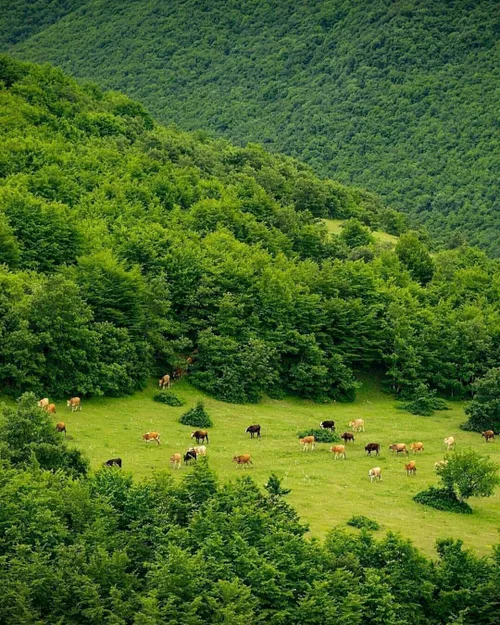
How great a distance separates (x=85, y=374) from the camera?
81.1m

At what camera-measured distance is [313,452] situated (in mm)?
76125

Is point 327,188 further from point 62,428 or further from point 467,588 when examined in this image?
point 467,588

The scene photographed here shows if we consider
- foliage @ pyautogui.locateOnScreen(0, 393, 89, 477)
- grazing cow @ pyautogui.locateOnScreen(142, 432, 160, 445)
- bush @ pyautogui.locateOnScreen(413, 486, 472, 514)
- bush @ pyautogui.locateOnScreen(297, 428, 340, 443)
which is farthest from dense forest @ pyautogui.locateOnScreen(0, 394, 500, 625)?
bush @ pyautogui.locateOnScreen(297, 428, 340, 443)

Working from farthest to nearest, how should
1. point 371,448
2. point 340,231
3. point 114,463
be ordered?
point 340,231, point 371,448, point 114,463

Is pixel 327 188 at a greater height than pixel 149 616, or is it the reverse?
pixel 327 188

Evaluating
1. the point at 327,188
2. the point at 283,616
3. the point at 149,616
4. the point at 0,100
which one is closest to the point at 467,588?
the point at 283,616

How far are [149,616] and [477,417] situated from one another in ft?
160

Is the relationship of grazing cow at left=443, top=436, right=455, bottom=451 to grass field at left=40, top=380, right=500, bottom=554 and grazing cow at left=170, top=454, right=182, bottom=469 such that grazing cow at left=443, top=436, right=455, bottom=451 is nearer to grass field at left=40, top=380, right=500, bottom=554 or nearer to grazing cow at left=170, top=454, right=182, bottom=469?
grass field at left=40, top=380, right=500, bottom=554

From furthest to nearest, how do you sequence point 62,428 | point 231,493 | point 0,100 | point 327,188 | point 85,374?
1. point 327,188
2. point 0,100
3. point 85,374
4. point 62,428
5. point 231,493

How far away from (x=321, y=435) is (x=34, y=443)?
25470mm

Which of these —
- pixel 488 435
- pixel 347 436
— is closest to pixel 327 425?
pixel 347 436

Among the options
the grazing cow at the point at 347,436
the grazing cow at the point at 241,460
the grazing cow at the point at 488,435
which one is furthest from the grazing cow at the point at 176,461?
the grazing cow at the point at 488,435

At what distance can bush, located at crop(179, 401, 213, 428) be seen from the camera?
79.2 m

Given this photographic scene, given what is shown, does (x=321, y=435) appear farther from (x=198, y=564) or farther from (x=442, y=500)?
(x=198, y=564)
